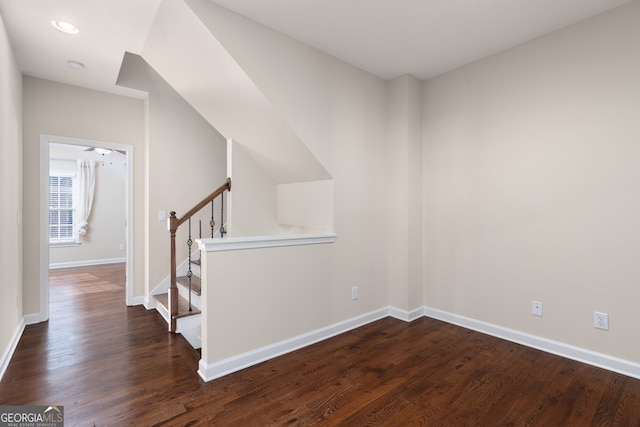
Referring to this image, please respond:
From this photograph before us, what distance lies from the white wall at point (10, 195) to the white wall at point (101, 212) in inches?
172

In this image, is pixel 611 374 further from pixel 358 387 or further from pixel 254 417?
pixel 254 417

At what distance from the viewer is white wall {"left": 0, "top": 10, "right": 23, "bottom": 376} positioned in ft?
7.45

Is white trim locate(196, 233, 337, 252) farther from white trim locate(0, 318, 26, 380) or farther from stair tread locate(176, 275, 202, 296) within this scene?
white trim locate(0, 318, 26, 380)

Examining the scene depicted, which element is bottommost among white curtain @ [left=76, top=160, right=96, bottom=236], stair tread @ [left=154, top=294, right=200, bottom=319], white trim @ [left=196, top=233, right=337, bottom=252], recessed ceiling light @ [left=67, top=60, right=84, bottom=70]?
stair tread @ [left=154, top=294, right=200, bottom=319]

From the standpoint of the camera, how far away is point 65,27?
8.00 feet

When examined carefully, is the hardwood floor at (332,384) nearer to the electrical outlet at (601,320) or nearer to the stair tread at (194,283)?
the electrical outlet at (601,320)

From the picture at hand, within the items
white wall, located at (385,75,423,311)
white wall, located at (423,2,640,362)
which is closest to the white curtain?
white wall, located at (385,75,423,311)

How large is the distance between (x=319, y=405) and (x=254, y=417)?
0.39 metres

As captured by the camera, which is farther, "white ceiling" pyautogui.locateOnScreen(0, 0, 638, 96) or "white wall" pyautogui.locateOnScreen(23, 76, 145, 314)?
"white wall" pyautogui.locateOnScreen(23, 76, 145, 314)

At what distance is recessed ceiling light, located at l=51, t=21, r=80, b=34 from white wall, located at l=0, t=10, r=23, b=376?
1.02 ft

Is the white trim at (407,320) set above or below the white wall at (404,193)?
below

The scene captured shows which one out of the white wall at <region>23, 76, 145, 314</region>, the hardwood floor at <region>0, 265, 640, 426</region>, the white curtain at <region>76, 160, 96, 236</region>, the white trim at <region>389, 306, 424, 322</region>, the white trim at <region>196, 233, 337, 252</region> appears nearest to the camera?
the hardwood floor at <region>0, 265, 640, 426</region>

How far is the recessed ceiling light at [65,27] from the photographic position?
2.38 m

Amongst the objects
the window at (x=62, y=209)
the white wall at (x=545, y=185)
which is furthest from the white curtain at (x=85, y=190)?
the white wall at (x=545, y=185)
